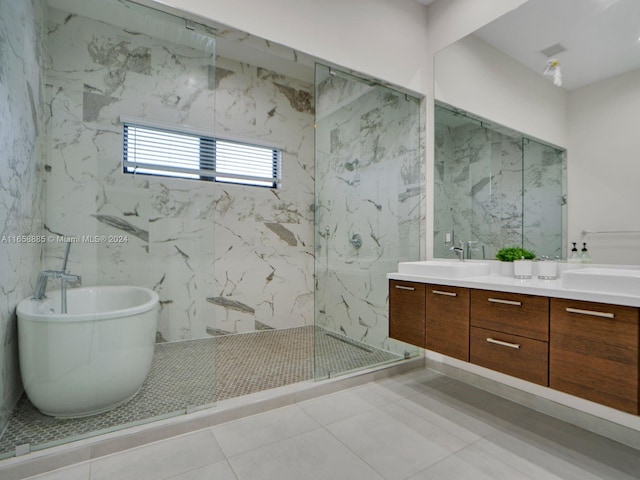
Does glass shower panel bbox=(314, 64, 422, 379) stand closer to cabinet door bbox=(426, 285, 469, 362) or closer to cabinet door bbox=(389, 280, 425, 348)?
cabinet door bbox=(389, 280, 425, 348)

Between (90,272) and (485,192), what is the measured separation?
2688 millimetres

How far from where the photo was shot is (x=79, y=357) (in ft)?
5.61

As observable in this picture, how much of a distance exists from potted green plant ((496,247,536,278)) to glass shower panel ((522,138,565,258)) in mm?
59

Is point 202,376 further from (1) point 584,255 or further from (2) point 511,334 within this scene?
(1) point 584,255

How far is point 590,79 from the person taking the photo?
74.7 inches

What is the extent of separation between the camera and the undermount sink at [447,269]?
Result: 6.76 ft

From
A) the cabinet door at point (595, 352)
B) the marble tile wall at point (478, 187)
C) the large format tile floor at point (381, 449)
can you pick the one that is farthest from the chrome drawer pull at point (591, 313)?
the marble tile wall at point (478, 187)

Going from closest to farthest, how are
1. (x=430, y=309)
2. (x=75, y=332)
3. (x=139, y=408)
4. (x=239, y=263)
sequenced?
(x=75, y=332) < (x=139, y=408) < (x=430, y=309) < (x=239, y=263)

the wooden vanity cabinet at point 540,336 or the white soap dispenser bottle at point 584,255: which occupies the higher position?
the white soap dispenser bottle at point 584,255

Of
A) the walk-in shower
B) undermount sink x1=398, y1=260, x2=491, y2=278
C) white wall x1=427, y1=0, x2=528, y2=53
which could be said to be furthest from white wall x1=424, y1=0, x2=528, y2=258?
undermount sink x1=398, y1=260, x2=491, y2=278

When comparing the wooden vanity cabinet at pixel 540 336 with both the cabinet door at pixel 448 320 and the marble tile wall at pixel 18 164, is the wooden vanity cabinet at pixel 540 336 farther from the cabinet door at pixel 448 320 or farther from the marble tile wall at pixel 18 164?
the marble tile wall at pixel 18 164

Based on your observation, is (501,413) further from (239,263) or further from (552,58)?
(239,263)

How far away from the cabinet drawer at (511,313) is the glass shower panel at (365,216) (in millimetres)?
1031

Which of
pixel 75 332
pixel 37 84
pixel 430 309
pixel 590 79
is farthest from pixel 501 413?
pixel 37 84
